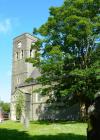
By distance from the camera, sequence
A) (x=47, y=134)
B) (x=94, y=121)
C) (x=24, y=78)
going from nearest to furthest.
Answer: (x=94, y=121) → (x=47, y=134) → (x=24, y=78)

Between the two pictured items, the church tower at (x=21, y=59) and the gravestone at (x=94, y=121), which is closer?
the gravestone at (x=94, y=121)

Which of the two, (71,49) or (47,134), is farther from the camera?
(71,49)

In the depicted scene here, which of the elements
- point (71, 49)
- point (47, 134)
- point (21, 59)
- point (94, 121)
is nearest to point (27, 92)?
point (21, 59)

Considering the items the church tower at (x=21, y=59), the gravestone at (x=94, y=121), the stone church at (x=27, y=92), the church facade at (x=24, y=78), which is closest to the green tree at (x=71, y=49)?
the stone church at (x=27, y=92)

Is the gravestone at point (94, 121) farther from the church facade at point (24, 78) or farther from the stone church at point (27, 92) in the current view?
the church facade at point (24, 78)

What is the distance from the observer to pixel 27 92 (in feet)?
213

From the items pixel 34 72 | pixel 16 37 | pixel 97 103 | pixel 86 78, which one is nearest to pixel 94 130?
pixel 97 103

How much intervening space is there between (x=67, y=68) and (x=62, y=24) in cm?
653

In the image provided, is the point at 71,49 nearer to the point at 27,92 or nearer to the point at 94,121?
the point at 27,92

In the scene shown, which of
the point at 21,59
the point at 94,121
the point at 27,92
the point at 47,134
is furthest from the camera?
the point at 21,59

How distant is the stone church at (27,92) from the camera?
187 ft

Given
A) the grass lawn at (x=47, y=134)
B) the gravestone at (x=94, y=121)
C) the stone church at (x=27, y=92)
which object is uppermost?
the stone church at (x=27, y=92)

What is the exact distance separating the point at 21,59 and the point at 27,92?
1098 centimetres

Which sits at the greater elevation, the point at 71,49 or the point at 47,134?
the point at 71,49
